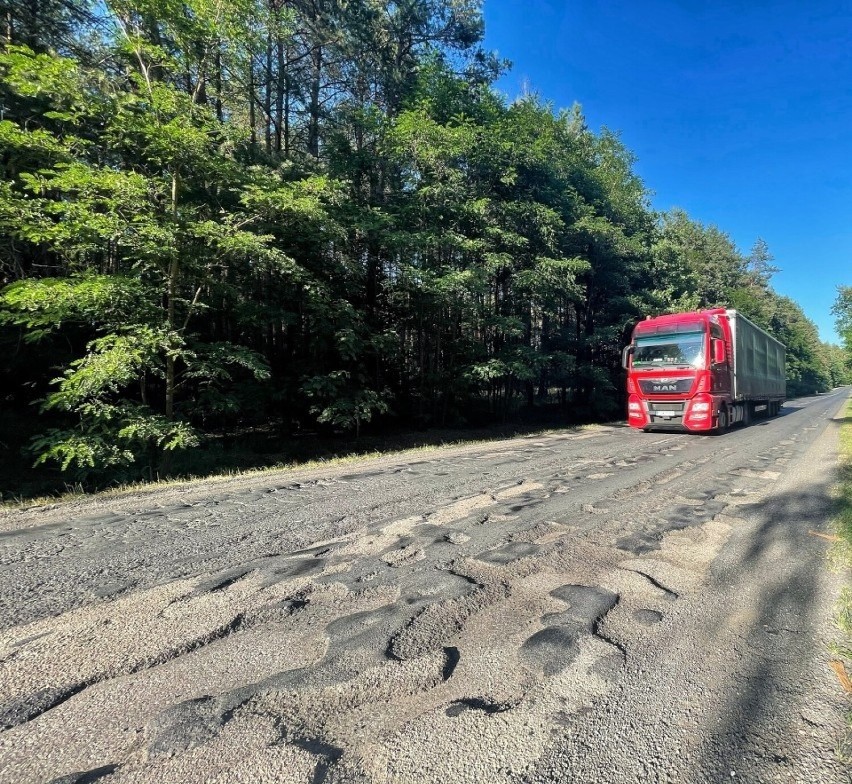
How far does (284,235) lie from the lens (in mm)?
10742

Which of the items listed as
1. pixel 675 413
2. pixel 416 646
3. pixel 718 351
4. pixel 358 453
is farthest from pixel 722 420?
pixel 416 646

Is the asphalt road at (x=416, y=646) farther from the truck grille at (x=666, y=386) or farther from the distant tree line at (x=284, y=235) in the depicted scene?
the truck grille at (x=666, y=386)

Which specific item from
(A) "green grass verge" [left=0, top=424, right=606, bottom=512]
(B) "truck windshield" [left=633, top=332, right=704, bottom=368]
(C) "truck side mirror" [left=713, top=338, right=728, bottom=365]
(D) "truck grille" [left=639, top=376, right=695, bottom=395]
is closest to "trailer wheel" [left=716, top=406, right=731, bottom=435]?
(D) "truck grille" [left=639, top=376, right=695, bottom=395]

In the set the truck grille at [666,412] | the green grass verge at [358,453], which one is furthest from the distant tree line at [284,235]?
the truck grille at [666,412]

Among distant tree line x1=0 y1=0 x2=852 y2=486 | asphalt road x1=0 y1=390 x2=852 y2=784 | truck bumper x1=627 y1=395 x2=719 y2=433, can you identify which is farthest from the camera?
truck bumper x1=627 y1=395 x2=719 y2=433

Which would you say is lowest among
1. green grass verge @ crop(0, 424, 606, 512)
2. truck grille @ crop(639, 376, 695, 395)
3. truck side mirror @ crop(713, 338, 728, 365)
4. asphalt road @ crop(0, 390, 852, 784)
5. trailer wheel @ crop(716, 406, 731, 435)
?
green grass verge @ crop(0, 424, 606, 512)

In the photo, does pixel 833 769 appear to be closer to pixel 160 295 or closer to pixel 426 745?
pixel 426 745

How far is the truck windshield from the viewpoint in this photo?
12.0m

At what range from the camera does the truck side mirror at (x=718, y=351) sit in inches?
465

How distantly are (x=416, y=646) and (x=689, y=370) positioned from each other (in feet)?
40.6

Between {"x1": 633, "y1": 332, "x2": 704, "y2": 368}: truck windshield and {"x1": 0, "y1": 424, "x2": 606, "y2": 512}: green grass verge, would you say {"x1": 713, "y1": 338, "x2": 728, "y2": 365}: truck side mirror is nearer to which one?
{"x1": 633, "y1": 332, "x2": 704, "y2": 368}: truck windshield

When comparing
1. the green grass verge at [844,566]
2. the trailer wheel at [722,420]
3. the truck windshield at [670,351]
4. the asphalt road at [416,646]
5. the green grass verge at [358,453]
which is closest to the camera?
the asphalt road at [416,646]

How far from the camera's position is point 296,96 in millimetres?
16188

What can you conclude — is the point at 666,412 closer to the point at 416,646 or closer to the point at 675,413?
the point at 675,413
